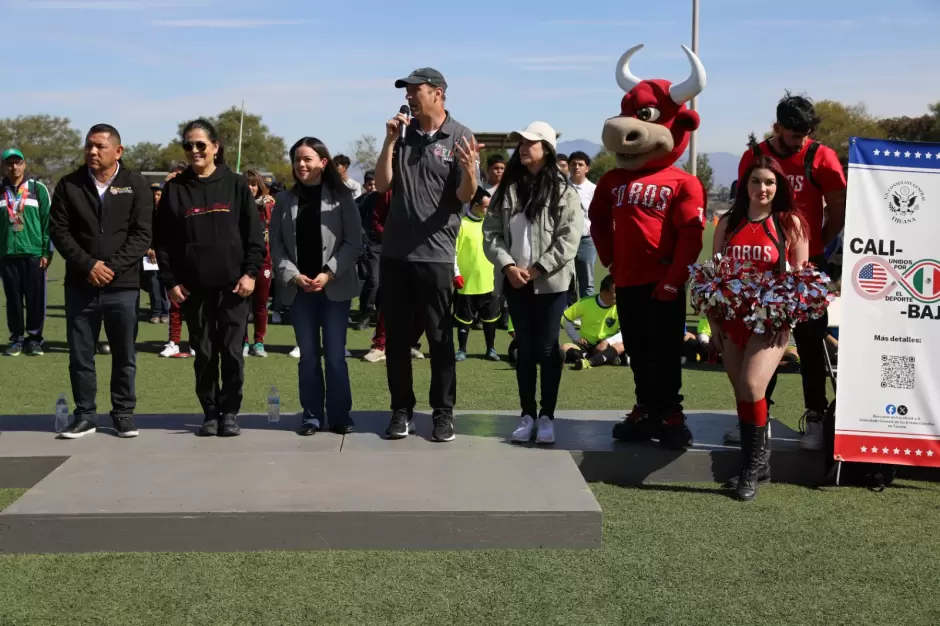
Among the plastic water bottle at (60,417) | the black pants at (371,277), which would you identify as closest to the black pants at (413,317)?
the plastic water bottle at (60,417)

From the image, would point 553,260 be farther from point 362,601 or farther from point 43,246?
point 43,246

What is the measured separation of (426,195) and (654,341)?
1.60m

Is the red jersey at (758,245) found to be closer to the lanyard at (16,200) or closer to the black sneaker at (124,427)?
the black sneaker at (124,427)

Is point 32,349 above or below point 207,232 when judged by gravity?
below

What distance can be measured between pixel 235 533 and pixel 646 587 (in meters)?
1.92

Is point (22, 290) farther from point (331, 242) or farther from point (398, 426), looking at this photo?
point (398, 426)

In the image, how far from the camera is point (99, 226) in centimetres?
648

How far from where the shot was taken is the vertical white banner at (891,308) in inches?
234

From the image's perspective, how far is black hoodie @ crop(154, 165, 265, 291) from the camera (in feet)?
21.2

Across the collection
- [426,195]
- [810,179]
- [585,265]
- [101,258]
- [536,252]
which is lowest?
[585,265]

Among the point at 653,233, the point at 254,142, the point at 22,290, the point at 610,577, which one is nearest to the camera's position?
the point at 610,577

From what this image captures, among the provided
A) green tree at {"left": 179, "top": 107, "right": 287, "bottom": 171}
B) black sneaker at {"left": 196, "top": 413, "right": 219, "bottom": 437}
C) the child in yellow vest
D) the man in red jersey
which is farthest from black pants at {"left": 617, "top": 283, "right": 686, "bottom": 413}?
green tree at {"left": 179, "top": 107, "right": 287, "bottom": 171}

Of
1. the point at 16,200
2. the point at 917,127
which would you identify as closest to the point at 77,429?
the point at 16,200

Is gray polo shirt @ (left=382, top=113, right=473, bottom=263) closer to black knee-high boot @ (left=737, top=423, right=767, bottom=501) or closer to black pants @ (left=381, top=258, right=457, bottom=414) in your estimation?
black pants @ (left=381, top=258, right=457, bottom=414)
